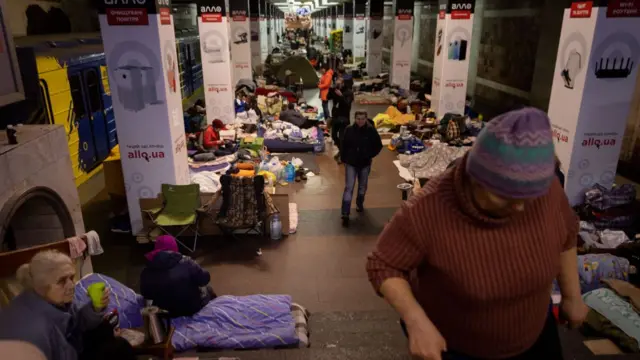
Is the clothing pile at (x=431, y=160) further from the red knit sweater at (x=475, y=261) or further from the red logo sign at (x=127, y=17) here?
the red knit sweater at (x=475, y=261)

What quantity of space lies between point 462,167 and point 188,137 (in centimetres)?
953

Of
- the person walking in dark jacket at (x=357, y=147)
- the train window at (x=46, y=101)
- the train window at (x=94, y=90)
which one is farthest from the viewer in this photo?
the train window at (x=94, y=90)

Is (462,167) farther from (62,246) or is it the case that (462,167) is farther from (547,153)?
(62,246)

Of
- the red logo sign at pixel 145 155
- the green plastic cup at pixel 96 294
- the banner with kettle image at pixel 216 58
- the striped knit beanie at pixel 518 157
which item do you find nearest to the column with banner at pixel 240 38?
the banner with kettle image at pixel 216 58

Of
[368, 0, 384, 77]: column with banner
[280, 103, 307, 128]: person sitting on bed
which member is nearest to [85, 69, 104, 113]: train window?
[280, 103, 307, 128]: person sitting on bed

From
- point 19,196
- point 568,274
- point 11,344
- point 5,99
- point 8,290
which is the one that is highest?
point 5,99

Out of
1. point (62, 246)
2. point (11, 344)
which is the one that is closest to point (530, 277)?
point (11, 344)

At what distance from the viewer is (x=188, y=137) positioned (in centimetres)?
1045

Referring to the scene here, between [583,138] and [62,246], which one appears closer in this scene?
[62,246]

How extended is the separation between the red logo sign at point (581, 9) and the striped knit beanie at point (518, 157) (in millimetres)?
6138

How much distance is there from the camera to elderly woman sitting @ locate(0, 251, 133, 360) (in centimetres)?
269

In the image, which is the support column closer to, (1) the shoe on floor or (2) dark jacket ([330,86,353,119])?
(2) dark jacket ([330,86,353,119])

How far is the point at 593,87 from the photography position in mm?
6609

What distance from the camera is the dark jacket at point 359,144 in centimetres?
675
